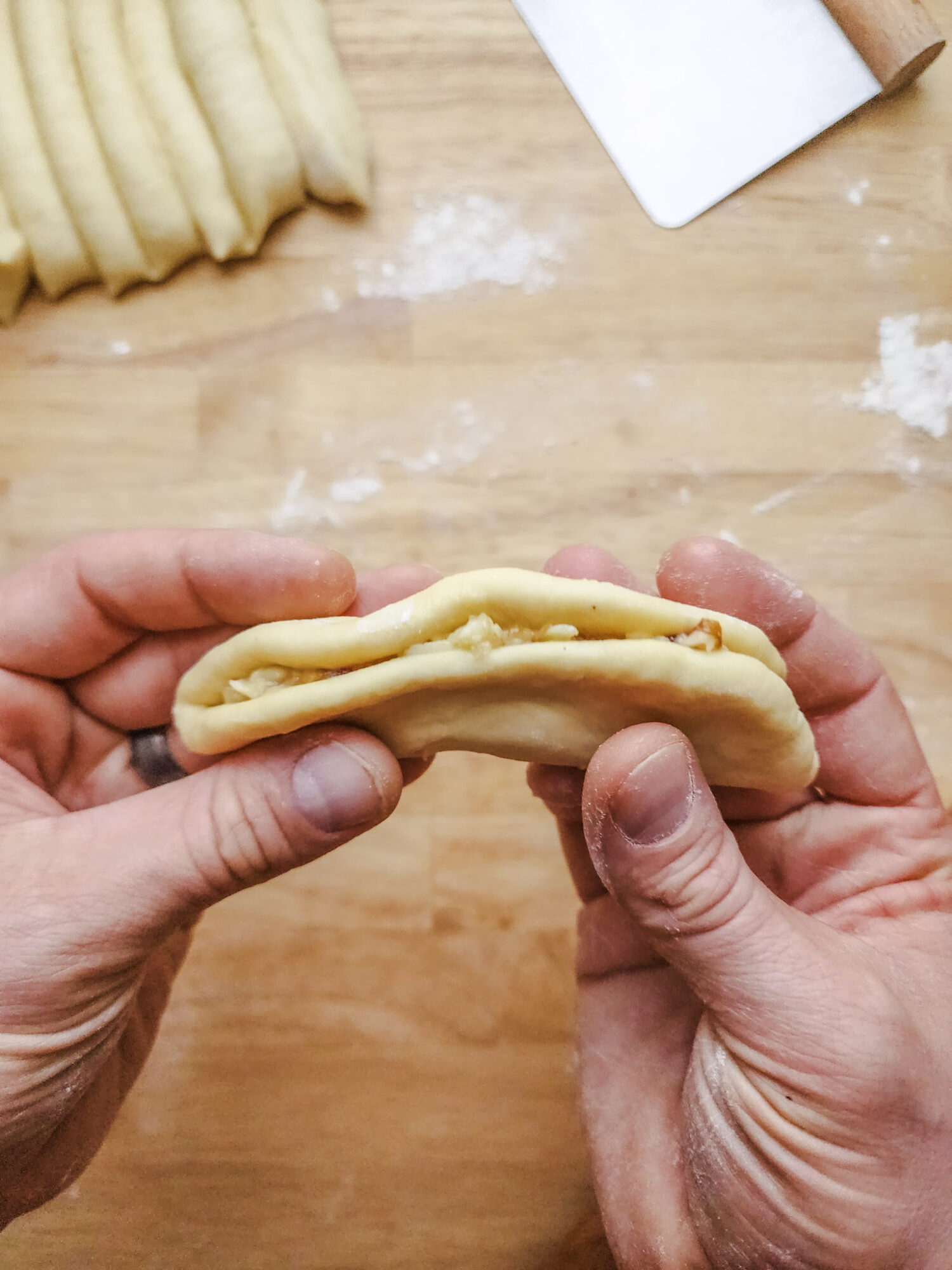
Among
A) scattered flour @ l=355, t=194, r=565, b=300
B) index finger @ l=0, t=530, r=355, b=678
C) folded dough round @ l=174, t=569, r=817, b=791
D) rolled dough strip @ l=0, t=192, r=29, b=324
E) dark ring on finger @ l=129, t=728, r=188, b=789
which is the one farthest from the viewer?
scattered flour @ l=355, t=194, r=565, b=300

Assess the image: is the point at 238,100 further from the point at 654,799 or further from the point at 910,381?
the point at 654,799

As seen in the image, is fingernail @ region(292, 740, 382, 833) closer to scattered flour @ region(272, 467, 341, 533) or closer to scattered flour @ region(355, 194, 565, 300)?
scattered flour @ region(272, 467, 341, 533)

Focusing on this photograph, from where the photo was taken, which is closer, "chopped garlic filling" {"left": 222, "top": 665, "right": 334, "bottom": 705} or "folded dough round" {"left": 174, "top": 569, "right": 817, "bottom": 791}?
"folded dough round" {"left": 174, "top": 569, "right": 817, "bottom": 791}

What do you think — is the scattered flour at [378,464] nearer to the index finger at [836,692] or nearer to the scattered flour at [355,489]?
the scattered flour at [355,489]

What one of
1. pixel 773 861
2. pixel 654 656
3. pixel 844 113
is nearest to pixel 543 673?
pixel 654 656

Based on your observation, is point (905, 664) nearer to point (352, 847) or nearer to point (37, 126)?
point (352, 847)

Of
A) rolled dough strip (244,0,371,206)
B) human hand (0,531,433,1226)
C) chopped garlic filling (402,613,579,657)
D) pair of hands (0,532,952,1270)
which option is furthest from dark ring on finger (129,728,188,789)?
rolled dough strip (244,0,371,206)

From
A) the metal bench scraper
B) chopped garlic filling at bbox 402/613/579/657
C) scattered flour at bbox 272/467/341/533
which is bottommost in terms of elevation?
scattered flour at bbox 272/467/341/533

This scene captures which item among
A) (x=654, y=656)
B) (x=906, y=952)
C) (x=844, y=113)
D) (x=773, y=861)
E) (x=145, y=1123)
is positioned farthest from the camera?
(x=844, y=113)
